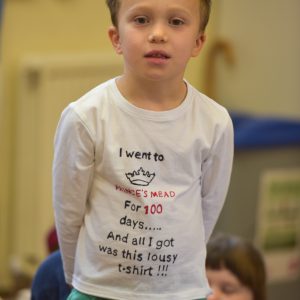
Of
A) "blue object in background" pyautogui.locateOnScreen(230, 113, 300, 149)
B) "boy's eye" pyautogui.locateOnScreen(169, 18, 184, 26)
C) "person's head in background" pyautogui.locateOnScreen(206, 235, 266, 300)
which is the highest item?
"boy's eye" pyautogui.locateOnScreen(169, 18, 184, 26)

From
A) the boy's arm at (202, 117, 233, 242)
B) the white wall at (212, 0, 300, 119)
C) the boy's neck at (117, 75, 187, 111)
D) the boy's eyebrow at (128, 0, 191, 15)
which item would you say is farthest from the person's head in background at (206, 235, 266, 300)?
the white wall at (212, 0, 300, 119)

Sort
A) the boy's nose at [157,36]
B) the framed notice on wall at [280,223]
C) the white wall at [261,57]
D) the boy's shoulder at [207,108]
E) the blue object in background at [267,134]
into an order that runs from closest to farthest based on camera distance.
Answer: the boy's nose at [157,36], the boy's shoulder at [207,108], the blue object in background at [267,134], the framed notice on wall at [280,223], the white wall at [261,57]

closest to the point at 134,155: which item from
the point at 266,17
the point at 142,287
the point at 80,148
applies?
the point at 80,148

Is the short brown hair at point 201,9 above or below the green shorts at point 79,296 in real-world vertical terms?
above

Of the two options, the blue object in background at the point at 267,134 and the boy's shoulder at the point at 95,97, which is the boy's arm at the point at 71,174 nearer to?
the boy's shoulder at the point at 95,97

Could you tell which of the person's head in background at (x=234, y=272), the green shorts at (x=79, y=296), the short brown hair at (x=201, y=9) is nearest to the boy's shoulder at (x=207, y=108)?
the short brown hair at (x=201, y=9)

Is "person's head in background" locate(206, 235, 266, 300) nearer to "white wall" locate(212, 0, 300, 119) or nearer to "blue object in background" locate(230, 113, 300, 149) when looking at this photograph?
"blue object in background" locate(230, 113, 300, 149)

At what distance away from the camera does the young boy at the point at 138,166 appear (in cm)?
124

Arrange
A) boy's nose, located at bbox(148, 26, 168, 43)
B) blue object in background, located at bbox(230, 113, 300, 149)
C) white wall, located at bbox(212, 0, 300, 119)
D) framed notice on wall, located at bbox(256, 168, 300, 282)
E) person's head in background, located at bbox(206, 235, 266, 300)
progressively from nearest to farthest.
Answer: boy's nose, located at bbox(148, 26, 168, 43)
person's head in background, located at bbox(206, 235, 266, 300)
blue object in background, located at bbox(230, 113, 300, 149)
framed notice on wall, located at bbox(256, 168, 300, 282)
white wall, located at bbox(212, 0, 300, 119)

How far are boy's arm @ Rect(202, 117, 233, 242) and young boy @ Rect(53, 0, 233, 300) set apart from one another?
25 mm

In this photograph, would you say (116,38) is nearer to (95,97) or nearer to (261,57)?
(95,97)

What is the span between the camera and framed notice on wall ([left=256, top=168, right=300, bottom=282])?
126 inches

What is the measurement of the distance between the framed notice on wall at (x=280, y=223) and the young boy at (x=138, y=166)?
6.29 feet

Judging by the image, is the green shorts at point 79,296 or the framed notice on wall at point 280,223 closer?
the green shorts at point 79,296
